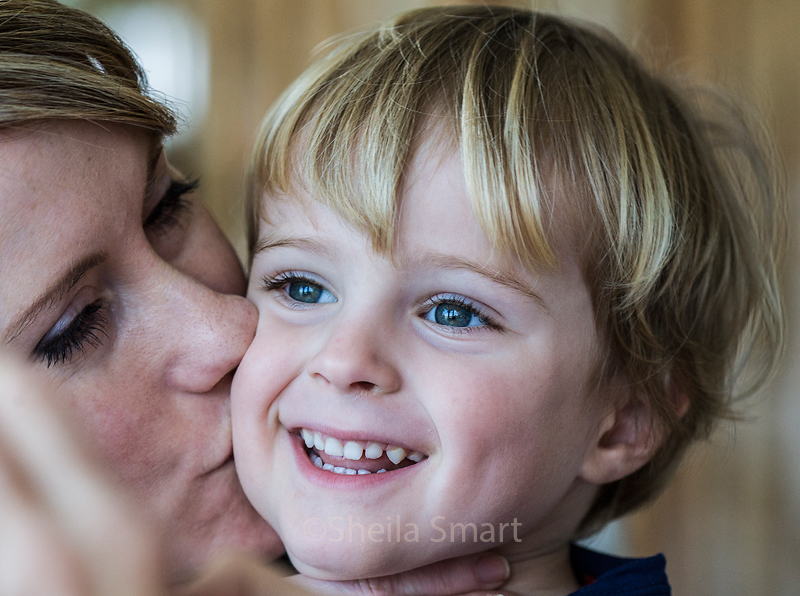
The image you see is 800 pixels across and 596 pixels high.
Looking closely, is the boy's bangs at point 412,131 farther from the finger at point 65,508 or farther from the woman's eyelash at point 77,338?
the finger at point 65,508

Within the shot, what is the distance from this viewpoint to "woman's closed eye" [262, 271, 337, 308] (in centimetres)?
111

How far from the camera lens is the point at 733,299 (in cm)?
135

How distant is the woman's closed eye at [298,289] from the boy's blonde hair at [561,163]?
0.41ft

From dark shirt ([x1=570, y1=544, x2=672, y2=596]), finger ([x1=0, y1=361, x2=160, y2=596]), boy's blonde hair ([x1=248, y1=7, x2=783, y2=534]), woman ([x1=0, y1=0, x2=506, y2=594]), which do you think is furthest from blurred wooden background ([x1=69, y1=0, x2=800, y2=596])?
finger ([x1=0, y1=361, x2=160, y2=596])

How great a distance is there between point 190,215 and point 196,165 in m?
2.50

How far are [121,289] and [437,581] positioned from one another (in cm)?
62

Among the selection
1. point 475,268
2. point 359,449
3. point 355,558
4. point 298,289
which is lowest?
point 355,558

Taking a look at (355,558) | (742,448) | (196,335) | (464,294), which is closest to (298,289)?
(196,335)

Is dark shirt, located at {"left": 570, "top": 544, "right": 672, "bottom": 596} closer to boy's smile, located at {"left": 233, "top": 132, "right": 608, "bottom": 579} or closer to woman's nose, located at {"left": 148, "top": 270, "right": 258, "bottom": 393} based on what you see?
boy's smile, located at {"left": 233, "top": 132, "right": 608, "bottom": 579}

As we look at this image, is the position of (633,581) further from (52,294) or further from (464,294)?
(52,294)

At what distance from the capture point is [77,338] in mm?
968

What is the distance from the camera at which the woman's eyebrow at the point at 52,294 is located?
0.88 meters

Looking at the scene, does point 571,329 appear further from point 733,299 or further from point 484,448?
point 733,299

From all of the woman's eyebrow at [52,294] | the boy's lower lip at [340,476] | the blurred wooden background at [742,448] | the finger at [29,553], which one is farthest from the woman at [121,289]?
the blurred wooden background at [742,448]
